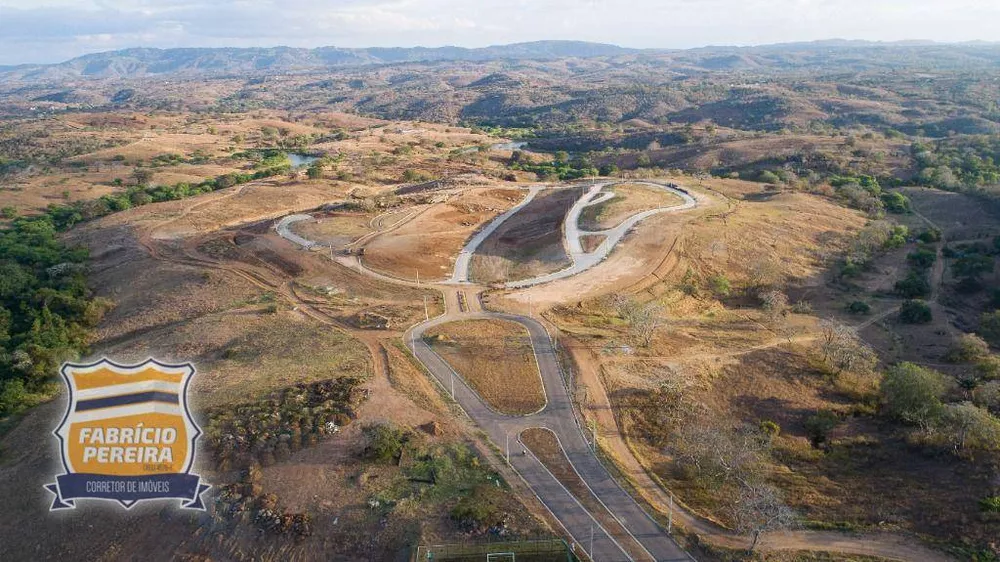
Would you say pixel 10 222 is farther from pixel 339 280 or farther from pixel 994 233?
pixel 994 233

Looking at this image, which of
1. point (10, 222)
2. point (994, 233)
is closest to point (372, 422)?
point (10, 222)

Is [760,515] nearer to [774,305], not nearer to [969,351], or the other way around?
[774,305]

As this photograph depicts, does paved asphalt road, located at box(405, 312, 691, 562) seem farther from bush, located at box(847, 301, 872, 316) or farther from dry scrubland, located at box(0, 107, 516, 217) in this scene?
dry scrubland, located at box(0, 107, 516, 217)

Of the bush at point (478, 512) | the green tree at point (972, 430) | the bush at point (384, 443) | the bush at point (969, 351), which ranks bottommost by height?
the bush at point (969, 351)

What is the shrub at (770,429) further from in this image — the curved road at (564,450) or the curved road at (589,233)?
the curved road at (589,233)

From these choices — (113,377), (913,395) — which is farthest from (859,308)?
(113,377)

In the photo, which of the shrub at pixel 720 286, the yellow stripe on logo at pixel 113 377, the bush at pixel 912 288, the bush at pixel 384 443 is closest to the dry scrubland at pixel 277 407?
the bush at pixel 384 443
